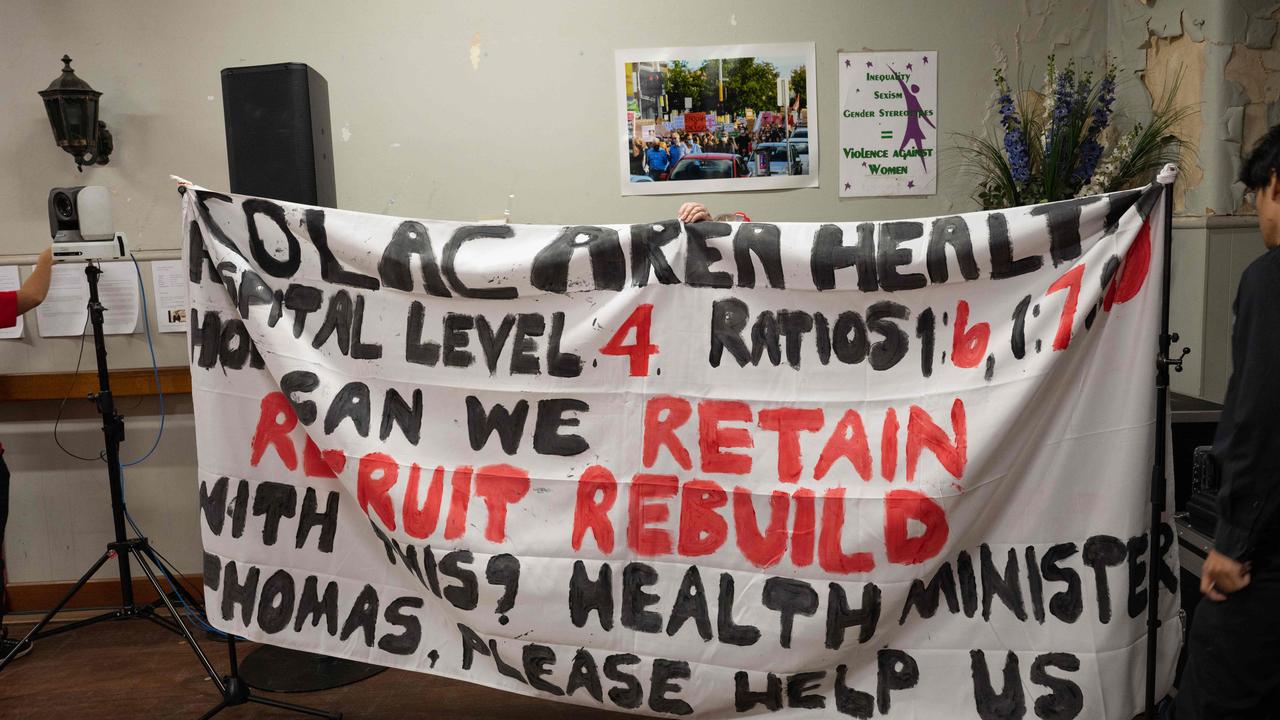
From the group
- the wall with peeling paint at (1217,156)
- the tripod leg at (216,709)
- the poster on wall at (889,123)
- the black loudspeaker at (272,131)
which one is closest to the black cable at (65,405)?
the black loudspeaker at (272,131)

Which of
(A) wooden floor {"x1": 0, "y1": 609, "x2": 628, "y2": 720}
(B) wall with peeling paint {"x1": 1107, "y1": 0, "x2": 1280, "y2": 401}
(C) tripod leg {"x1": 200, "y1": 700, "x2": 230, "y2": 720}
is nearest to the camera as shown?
(C) tripod leg {"x1": 200, "y1": 700, "x2": 230, "y2": 720}

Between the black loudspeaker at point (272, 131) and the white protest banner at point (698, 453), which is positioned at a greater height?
the black loudspeaker at point (272, 131)

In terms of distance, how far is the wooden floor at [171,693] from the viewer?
2438 millimetres

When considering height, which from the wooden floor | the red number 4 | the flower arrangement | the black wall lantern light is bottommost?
the wooden floor

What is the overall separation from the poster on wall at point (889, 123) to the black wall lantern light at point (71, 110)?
2773 millimetres

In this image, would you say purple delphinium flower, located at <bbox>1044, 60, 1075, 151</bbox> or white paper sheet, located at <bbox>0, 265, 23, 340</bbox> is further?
white paper sheet, located at <bbox>0, 265, 23, 340</bbox>

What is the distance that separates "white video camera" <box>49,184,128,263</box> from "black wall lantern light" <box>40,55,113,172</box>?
425mm

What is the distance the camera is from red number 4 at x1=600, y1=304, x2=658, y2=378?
1970 mm

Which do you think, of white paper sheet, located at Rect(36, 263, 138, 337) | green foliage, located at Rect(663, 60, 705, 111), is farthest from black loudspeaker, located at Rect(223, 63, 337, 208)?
green foliage, located at Rect(663, 60, 705, 111)

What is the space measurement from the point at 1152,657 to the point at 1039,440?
1.67ft

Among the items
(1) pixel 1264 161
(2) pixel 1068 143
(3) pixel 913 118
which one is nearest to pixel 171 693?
(1) pixel 1264 161

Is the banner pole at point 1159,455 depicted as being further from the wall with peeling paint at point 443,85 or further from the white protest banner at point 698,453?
the wall with peeling paint at point 443,85

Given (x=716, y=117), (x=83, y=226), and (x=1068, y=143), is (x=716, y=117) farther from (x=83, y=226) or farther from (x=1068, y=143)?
(x=83, y=226)

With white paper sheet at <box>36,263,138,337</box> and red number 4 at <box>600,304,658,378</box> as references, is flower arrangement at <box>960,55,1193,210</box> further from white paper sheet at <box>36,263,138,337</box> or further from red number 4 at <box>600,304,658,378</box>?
white paper sheet at <box>36,263,138,337</box>
